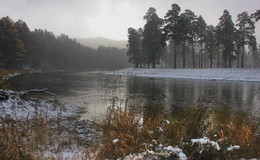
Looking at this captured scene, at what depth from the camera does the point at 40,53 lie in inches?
2724

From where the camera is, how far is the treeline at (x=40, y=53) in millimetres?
46562

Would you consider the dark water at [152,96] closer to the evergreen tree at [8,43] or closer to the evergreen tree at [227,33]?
the evergreen tree at [227,33]

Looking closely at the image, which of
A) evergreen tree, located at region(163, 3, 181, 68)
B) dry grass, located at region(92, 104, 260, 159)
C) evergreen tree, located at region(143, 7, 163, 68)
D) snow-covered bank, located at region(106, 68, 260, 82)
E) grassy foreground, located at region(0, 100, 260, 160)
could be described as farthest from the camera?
evergreen tree, located at region(143, 7, 163, 68)

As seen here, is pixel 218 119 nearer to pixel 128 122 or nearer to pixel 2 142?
pixel 128 122

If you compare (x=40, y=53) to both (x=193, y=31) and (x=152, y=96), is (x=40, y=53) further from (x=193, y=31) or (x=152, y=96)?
(x=152, y=96)

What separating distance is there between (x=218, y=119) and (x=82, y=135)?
13.7ft

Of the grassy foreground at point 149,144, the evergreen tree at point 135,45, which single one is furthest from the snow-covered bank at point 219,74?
the grassy foreground at point 149,144

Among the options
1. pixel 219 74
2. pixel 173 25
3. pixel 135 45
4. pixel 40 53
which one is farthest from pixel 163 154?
pixel 40 53

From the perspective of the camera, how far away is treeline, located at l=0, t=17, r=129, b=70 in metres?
46.6

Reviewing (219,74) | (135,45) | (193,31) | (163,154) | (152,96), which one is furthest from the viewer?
(135,45)

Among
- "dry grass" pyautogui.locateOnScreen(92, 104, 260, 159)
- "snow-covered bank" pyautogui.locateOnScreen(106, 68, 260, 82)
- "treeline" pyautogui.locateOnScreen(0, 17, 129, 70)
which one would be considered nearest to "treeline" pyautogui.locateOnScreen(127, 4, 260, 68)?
"snow-covered bank" pyautogui.locateOnScreen(106, 68, 260, 82)

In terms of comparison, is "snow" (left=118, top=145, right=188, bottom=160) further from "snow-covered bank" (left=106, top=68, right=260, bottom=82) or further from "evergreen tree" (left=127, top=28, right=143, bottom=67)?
"evergreen tree" (left=127, top=28, right=143, bottom=67)

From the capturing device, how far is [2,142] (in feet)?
11.7

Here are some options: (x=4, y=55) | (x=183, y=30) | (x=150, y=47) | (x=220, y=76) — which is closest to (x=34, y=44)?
(x=4, y=55)
